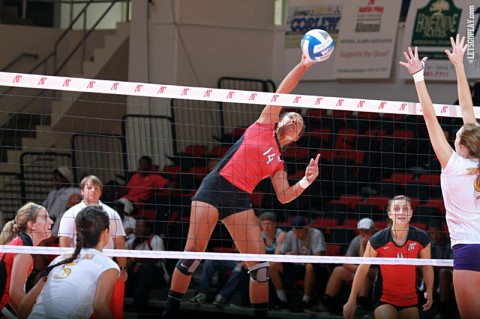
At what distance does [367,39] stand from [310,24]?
1084 millimetres

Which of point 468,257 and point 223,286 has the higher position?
point 468,257

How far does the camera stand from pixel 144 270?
11930mm

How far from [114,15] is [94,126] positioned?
2.51m

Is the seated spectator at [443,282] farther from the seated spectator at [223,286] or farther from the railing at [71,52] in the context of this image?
the railing at [71,52]

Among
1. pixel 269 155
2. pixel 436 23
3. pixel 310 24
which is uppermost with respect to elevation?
pixel 310 24

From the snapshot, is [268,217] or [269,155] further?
[268,217]

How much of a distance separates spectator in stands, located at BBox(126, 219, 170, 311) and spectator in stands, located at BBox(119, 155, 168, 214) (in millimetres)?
961

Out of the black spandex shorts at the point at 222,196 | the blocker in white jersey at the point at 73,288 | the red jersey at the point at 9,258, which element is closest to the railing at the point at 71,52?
the red jersey at the point at 9,258

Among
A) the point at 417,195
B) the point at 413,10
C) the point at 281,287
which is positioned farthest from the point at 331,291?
the point at 413,10

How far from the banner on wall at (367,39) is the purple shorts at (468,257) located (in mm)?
9030

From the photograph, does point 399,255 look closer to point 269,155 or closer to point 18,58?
point 269,155

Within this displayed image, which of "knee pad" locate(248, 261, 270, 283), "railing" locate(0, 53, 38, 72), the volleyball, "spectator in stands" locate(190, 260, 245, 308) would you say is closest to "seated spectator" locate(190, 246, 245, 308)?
"spectator in stands" locate(190, 260, 245, 308)

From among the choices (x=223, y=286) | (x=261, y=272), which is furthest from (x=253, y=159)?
(x=223, y=286)

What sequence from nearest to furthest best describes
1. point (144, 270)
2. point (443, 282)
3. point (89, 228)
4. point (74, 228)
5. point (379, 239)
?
point (89, 228) → point (379, 239) → point (74, 228) → point (443, 282) → point (144, 270)
